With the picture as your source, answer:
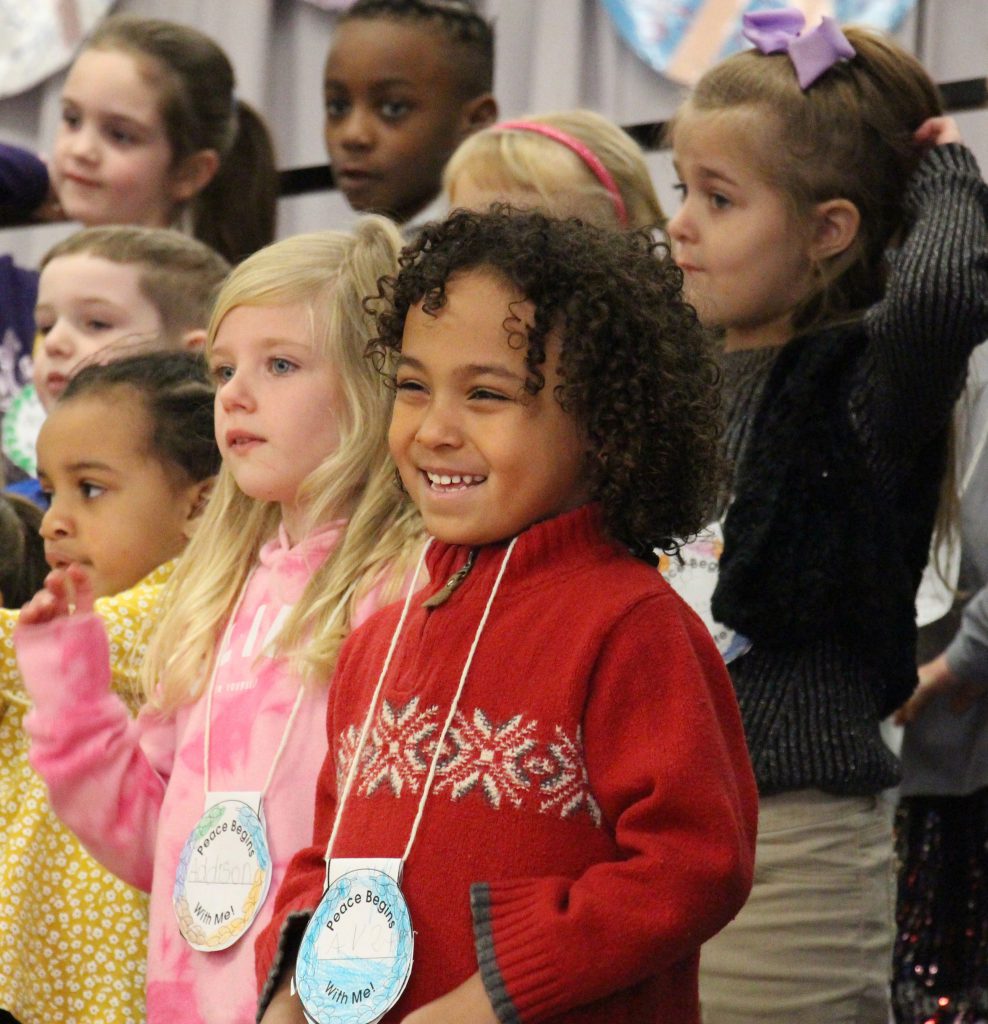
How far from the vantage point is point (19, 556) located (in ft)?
8.83

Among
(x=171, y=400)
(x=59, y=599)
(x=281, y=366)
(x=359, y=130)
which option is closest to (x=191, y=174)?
(x=359, y=130)

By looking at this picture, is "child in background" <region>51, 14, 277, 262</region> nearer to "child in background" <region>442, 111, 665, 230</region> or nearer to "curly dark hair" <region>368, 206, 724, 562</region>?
"child in background" <region>442, 111, 665, 230</region>

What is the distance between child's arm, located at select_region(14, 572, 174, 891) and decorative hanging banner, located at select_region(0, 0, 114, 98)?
9.96 ft

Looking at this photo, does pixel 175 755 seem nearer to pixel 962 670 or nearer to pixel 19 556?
pixel 19 556

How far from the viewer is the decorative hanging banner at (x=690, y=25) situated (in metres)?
3.80

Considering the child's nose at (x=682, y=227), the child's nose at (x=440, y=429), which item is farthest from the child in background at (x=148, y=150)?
the child's nose at (x=440, y=429)

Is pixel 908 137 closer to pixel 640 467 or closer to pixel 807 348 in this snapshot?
pixel 807 348

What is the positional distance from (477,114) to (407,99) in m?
0.16

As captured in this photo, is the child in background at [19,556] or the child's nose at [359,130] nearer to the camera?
the child in background at [19,556]

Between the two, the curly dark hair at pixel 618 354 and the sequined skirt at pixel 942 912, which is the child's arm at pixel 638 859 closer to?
the curly dark hair at pixel 618 354

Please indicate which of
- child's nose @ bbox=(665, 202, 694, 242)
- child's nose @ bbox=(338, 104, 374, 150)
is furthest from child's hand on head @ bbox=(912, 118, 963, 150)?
child's nose @ bbox=(338, 104, 374, 150)

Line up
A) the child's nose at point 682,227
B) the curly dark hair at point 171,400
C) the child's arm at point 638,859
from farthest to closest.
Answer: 1. the curly dark hair at point 171,400
2. the child's nose at point 682,227
3. the child's arm at point 638,859

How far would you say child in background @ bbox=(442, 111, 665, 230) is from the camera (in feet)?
9.00

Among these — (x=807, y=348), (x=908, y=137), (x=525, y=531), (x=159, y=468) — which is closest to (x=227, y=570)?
(x=159, y=468)
